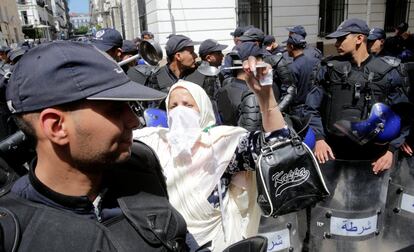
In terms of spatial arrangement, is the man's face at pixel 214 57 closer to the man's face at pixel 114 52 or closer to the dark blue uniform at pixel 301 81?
the dark blue uniform at pixel 301 81

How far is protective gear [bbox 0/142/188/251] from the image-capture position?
956mm

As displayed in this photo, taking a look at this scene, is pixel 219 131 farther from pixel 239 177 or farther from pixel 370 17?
pixel 370 17

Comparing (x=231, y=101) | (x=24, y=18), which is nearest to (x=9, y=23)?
(x=24, y=18)

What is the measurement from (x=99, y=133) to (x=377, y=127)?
2198mm

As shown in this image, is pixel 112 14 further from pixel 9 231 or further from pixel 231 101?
pixel 9 231

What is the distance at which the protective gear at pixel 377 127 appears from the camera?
8.55ft

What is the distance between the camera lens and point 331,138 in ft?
9.75

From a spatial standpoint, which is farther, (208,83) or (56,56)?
(208,83)

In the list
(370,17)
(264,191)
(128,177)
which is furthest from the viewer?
(370,17)

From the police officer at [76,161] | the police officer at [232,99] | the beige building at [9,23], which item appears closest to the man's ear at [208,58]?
the police officer at [232,99]

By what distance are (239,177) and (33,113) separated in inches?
49.6

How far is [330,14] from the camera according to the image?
35.7ft

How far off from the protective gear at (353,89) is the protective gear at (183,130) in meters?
1.37

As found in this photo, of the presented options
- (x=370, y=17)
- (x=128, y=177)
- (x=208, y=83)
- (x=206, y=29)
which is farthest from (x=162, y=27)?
(x=128, y=177)
